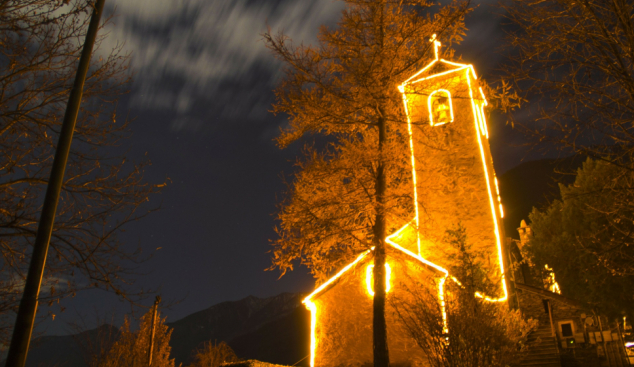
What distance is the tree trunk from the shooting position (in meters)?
8.97

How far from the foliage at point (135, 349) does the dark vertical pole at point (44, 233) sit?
31.8 ft

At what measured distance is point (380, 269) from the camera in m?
9.68

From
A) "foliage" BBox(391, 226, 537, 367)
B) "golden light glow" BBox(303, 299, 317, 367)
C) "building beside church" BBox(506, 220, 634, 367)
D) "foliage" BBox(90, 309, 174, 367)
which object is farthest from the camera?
"building beside church" BBox(506, 220, 634, 367)

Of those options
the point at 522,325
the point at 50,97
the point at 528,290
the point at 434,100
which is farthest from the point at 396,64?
the point at 528,290

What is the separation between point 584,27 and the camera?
494cm

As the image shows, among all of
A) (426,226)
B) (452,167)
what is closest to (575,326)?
(426,226)

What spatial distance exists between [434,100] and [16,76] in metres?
13.4

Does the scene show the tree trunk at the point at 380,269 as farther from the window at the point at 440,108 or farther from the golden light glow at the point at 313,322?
the window at the point at 440,108

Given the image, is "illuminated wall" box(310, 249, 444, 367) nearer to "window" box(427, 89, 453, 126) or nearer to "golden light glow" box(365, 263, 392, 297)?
"golden light glow" box(365, 263, 392, 297)

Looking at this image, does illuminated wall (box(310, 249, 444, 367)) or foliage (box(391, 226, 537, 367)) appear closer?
foliage (box(391, 226, 537, 367))

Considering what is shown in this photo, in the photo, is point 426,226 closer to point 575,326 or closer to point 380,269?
point 380,269

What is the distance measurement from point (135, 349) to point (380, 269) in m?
12.1

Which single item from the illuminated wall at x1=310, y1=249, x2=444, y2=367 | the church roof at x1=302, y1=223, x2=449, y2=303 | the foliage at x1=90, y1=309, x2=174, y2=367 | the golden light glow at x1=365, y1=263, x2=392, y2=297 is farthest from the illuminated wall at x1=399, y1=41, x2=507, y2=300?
the foliage at x1=90, y1=309, x2=174, y2=367

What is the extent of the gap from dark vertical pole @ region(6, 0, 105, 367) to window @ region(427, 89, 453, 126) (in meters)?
12.0
